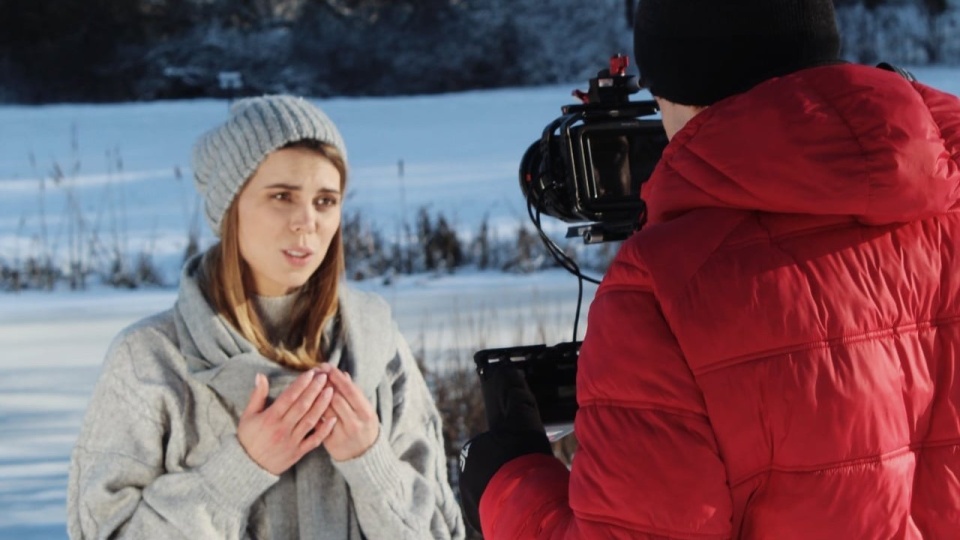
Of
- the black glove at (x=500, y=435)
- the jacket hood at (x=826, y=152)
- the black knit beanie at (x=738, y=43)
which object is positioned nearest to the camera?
the jacket hood at (x=826, y=152)

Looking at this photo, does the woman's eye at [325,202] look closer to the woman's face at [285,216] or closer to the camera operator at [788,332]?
the woman's face at [285,216]

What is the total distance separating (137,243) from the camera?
8836 mm

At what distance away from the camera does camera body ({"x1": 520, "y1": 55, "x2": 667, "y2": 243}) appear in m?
2.27

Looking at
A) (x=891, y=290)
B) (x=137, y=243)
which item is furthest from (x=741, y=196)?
(x=137, y=243)

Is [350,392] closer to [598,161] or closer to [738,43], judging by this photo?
[598,161]

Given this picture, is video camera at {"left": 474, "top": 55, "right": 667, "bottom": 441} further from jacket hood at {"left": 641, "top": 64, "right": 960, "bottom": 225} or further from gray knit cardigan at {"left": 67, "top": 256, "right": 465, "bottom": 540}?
jacket hood at {"left": 641, "top": 64, "right": 960, "bottom": 225}

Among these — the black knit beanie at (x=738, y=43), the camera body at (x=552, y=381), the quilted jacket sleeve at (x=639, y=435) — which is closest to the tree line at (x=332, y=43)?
the camera body at (x=552, y=381)

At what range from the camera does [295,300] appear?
2719 mm

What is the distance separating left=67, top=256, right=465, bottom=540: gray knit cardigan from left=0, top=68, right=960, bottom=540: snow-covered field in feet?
6.31

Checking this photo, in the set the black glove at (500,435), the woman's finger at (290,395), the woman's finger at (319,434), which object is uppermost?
the black glove at (500,435)

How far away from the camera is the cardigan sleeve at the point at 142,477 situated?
95.9 inches

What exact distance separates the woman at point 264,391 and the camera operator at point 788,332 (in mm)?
1006

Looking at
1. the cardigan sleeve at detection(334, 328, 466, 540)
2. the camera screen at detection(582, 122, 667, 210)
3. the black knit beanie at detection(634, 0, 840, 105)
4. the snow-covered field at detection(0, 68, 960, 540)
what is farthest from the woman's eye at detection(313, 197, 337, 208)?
the snow-covered field at detection(0, 68, 960, 540)

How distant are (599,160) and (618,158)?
4 cm
